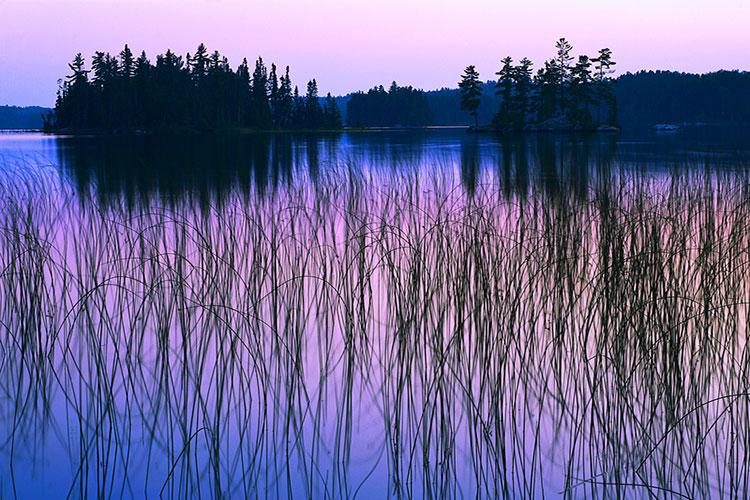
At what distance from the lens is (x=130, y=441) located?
3971 mm

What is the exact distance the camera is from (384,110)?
140500 mm

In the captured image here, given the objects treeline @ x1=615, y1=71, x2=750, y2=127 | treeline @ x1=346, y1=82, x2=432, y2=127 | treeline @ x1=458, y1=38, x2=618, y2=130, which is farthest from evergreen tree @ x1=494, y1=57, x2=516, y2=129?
treeline @ x1=346, y1=82, x2=432, y2=127

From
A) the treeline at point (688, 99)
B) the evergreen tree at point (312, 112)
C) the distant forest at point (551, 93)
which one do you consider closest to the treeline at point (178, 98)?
the evergreen tree at point (312, 112)

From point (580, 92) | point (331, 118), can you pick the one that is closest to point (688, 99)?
point (331, 118)

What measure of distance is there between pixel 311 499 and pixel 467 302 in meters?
2.96

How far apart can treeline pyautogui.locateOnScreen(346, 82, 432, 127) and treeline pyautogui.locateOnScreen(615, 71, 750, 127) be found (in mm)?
37980

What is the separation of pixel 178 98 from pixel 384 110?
64.5m

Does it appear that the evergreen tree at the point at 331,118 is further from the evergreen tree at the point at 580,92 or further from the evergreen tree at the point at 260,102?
the evergreen tree at the point at 580,92

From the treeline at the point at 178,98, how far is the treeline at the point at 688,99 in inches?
2268

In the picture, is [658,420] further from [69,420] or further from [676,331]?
[69,420]

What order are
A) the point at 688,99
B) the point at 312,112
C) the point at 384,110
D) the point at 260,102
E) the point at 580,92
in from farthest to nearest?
the point at 384,110 < the point at 688,99 < the point at 312,112 < the point at 260,102 < the point at 580,92

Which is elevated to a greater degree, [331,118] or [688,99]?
[688,99]

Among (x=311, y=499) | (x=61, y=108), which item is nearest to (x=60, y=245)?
(x=311, y=499)

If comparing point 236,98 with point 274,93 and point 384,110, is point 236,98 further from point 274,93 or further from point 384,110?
point 384,110
